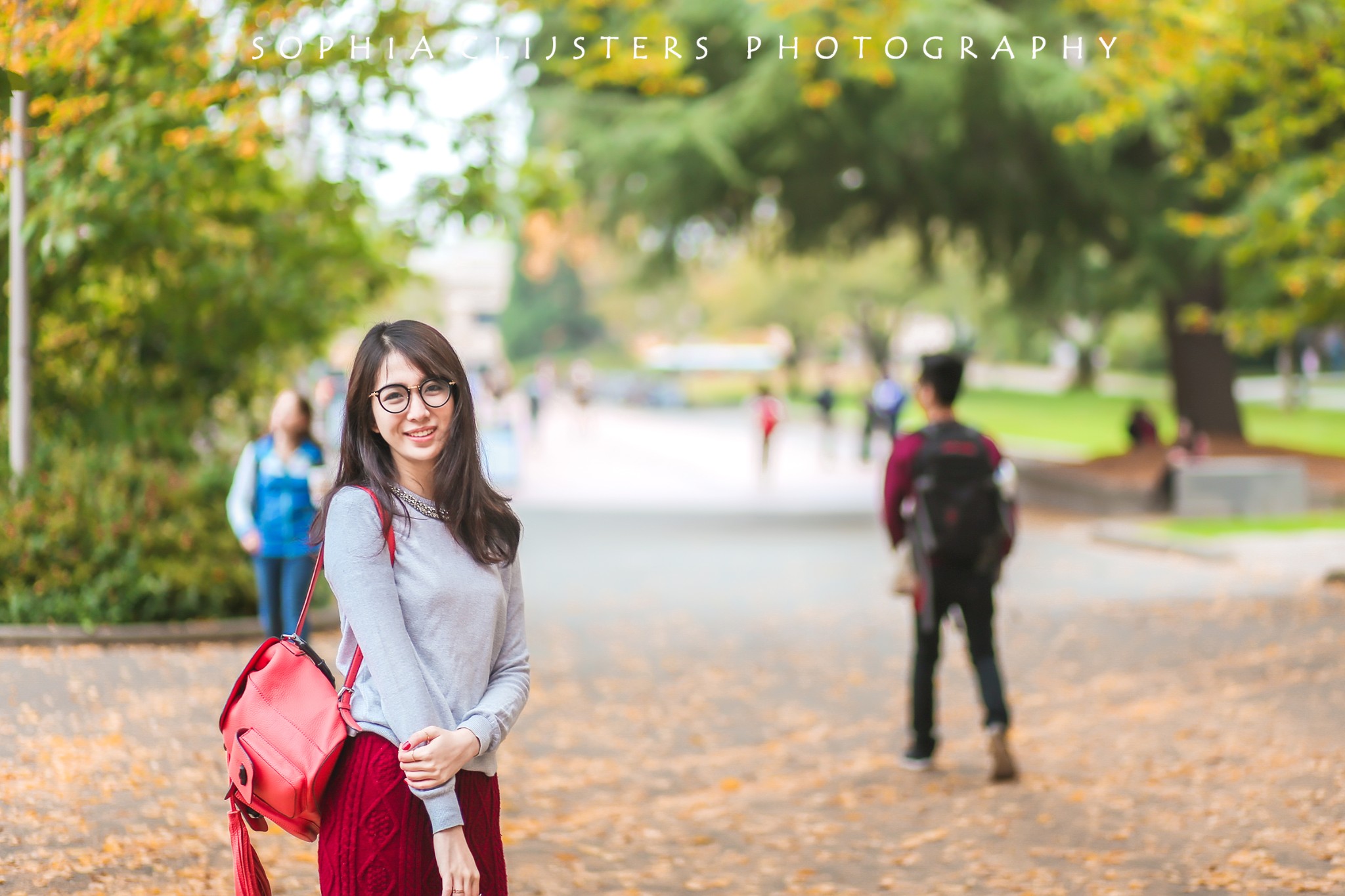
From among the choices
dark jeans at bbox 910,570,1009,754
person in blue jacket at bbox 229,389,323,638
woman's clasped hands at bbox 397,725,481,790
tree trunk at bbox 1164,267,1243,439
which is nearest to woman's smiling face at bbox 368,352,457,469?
woman's clasped hands at bbox 397,725,481,790

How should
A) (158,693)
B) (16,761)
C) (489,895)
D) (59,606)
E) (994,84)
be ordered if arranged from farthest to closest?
(994,84)
(59,606)
(158,693)
(16,761)
(489,895)

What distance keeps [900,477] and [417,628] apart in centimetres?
433

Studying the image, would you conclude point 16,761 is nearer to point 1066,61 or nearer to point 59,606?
point 59,606

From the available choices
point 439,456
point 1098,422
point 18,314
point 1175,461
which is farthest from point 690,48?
point 1098,422

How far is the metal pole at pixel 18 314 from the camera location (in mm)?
9117

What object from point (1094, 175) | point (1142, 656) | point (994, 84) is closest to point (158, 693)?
point (1142, 656)

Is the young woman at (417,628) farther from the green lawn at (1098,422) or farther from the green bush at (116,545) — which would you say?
the green lawn at (1098,422)

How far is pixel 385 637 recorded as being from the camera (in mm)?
2961

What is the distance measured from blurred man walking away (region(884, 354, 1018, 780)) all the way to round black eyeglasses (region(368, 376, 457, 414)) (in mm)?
4150

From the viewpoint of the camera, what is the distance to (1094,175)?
21.6 metres

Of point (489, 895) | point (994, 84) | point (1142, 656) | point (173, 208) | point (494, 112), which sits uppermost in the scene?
point (994, 84)

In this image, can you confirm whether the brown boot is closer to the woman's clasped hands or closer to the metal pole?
the woman's clasped hands

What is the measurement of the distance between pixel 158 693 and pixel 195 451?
154 inches

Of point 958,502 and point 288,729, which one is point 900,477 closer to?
point 958,502
